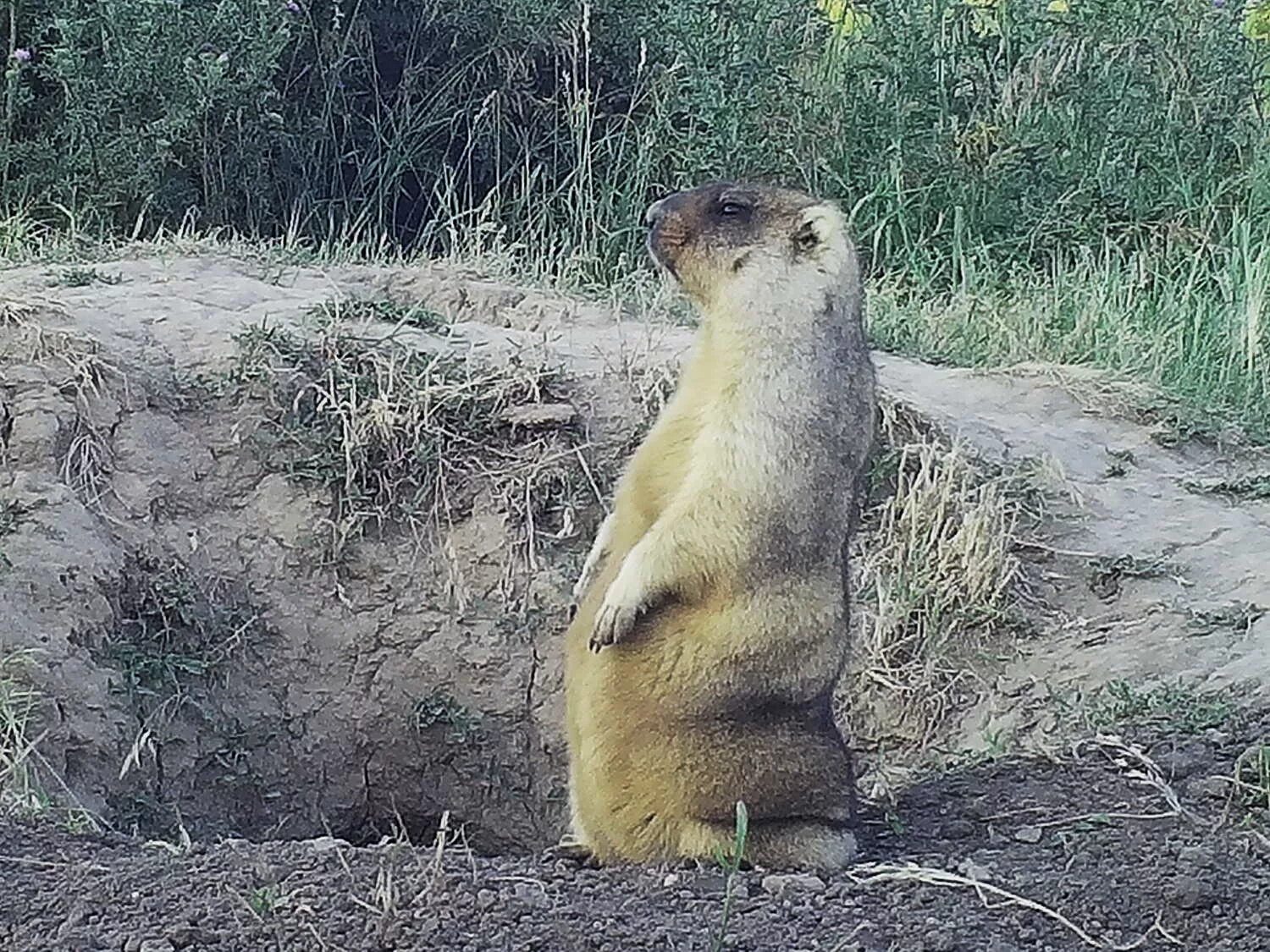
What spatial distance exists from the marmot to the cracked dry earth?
15 centimetres

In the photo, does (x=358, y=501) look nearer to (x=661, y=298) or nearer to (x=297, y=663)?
(x=297, y=663)

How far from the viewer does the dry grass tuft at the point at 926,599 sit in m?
5.70

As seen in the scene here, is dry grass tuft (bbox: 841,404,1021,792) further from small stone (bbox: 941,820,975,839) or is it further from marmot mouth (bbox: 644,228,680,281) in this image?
marmot mouth (bbox: 644,228,680,281)

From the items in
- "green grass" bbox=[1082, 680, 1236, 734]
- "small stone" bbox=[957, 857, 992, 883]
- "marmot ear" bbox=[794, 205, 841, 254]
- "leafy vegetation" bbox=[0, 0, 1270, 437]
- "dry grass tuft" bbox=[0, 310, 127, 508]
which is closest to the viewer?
"small stone" bbox=[957, 857, 992, 883]

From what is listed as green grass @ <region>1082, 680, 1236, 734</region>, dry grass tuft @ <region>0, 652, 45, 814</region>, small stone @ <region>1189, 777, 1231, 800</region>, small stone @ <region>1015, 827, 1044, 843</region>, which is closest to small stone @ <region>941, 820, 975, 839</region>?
small stone @ <region>1015, 827, 1044, 843</region>

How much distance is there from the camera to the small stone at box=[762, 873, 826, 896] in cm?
362

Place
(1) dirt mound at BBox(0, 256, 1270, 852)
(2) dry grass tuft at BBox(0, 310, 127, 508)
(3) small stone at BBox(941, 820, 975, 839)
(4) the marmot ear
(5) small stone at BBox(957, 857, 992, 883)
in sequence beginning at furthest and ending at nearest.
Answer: (2) dry grass tuft at BBox(0, 310, 127, 508) < (1) dirt mound at BBox(0, 256, 1270, 852) < (3) small stone at BBox(941, 820, 975, 839) < (4) the marmot ear < (5) small stone at BBox(957, 857, 992, 883)

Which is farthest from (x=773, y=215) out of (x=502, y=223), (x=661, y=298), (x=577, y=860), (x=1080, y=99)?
(x=1080, y=99)

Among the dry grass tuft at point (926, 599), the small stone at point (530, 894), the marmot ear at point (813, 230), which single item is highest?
the marmot ear at point (813, 230)

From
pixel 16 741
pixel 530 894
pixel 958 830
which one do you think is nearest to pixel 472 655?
pixel 16 741

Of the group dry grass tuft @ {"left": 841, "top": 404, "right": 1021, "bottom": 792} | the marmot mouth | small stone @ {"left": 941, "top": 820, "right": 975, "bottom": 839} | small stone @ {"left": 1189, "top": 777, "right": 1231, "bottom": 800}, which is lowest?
dry grass tuft @ {"left": 841, "top": 404, "right": 1021, "bottom": 792}

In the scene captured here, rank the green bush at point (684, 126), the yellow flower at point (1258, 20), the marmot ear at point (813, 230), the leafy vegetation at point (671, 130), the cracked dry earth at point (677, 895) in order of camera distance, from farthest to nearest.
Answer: the yellow flower at point (1258, 20) → the green bush at point (684, 126) → the leafy vegetation at point (671, 130) → the marmot ear at point (813, 230) → the cracked dry earth at point (677, 895)

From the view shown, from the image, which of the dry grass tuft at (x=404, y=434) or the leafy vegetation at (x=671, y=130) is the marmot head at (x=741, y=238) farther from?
the leafy vegetation at (x=671, y=130)

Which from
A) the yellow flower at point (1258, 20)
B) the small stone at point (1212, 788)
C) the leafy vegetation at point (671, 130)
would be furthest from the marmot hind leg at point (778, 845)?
the yellow flower at point (1258, 20)
